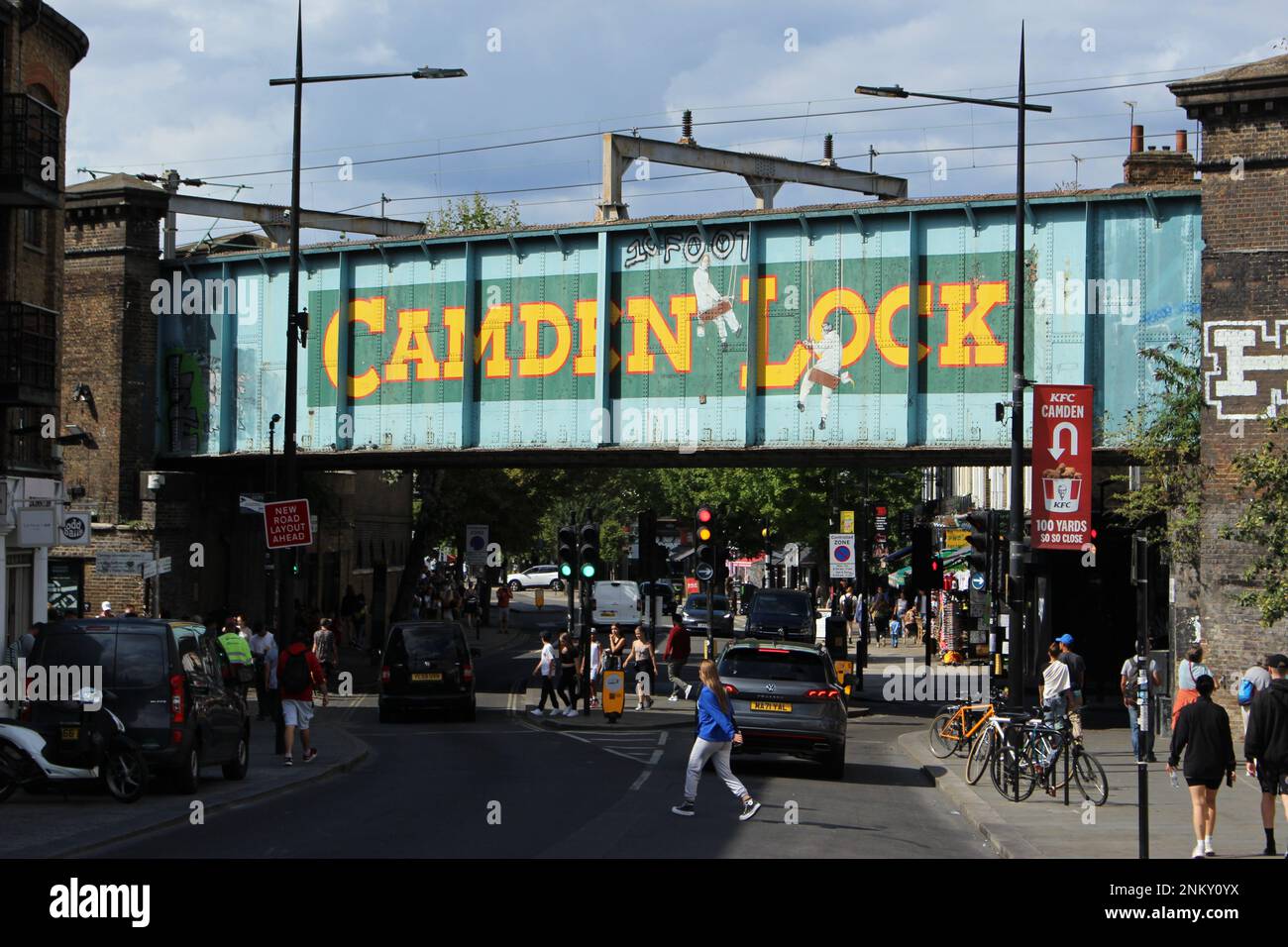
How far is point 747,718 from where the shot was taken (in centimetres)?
2028

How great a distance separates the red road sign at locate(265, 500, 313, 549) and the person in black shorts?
1443cm

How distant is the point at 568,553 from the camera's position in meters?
30.0

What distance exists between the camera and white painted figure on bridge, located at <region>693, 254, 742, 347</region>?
3036 centimetres

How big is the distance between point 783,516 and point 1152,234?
141 feet

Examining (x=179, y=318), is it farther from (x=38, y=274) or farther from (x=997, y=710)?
(x=997, y=710)

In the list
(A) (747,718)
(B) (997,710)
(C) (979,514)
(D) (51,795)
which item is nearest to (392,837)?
(D) (51,795)

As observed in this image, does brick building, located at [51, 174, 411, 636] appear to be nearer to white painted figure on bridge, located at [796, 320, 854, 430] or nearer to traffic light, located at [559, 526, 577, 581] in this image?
traffic light, located at [559, 526, 577, 581]

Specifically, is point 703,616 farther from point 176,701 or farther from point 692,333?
point 176,701

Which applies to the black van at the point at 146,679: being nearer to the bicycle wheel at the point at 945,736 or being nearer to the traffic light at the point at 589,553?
the bicycle wheel at the point at 945,736

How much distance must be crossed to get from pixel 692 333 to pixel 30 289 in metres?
12.0

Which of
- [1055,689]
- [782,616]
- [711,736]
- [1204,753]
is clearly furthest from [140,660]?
[782,616]

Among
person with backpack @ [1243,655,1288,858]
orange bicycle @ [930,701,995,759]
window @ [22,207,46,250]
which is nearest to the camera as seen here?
person with backpack @ [1243,655,1288,858]

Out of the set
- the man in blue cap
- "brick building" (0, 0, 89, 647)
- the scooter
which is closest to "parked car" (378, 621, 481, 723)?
"brick building" (0, 0, 89, 647)

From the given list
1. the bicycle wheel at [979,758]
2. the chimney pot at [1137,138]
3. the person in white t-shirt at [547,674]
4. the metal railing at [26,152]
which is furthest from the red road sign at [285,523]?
the chimney pot at [1137,138]
